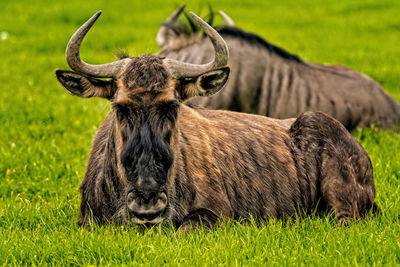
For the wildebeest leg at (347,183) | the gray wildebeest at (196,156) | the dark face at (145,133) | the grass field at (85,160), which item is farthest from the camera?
the wildebeest leg at (347,183)

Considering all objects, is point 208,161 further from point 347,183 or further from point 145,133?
point 347,183

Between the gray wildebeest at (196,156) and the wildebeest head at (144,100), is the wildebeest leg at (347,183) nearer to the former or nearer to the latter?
the gray wildebeest at (196,156)

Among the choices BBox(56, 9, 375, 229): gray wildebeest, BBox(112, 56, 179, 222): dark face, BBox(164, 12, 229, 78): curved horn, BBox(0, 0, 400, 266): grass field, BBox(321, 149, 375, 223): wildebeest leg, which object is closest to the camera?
BBox(0, 0, 400, 266): grass field

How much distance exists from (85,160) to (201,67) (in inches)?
128

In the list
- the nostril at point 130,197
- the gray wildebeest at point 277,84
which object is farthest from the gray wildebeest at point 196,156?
the gray wildebeest at point 277,84

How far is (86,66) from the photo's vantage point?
552cm

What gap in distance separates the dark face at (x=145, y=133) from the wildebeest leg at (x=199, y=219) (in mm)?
440

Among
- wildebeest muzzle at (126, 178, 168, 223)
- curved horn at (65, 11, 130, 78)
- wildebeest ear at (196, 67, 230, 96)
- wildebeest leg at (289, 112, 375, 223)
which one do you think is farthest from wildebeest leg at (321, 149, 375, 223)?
curved horn at (65, 11, 130, 78)

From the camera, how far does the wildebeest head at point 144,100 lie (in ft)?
16.1

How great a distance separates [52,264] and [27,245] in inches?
14.0

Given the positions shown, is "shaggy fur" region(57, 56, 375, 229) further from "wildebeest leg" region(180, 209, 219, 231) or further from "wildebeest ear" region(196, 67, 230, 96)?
"wildebeest ear" region(196, 67, 230, 96)

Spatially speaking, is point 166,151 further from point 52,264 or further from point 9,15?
point 9,15

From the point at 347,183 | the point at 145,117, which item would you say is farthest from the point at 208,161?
the point at 347,183

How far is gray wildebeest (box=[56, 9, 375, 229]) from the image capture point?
16.7 ft
